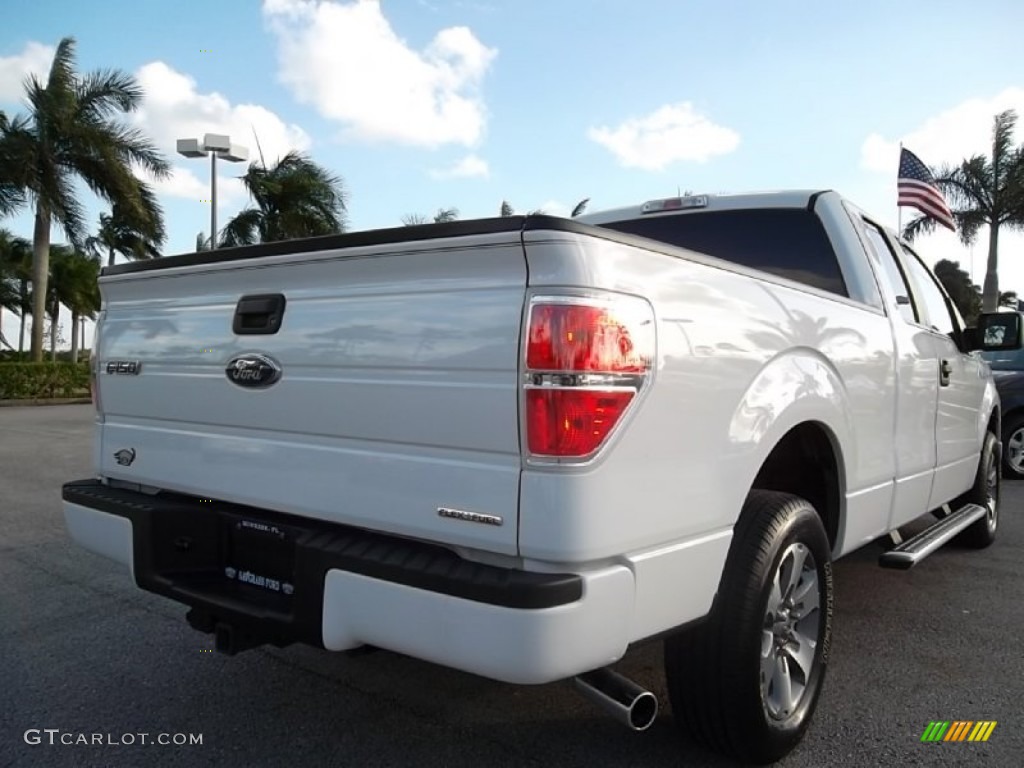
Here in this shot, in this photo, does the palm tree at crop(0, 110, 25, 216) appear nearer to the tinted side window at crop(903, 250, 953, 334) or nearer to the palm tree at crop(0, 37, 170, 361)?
the palm tree at crop(0, 37, 170, 361)

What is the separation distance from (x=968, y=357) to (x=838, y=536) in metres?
2.40

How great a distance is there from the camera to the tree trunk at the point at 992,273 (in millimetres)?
26234

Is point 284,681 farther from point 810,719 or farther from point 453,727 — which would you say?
point 810,719

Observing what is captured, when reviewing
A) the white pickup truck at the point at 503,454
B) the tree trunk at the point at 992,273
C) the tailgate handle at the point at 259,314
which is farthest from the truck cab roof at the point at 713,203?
the tree trunk at the point at 992,273

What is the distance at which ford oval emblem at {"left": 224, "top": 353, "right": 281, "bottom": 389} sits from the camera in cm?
251

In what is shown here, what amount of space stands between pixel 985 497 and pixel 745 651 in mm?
3967

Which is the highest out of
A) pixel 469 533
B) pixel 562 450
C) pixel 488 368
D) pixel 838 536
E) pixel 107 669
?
pixel 488 368

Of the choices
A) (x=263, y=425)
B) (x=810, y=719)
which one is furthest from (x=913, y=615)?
(x=263, y=425)

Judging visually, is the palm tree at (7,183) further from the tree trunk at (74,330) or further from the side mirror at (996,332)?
the tree trunk at (74,330)

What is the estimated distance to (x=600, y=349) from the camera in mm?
1974

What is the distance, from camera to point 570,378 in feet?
6.39

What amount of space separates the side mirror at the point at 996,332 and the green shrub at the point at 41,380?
72.8 feet

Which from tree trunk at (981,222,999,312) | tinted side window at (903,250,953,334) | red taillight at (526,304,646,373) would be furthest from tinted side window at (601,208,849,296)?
tree trunk at (981,222,999,312)

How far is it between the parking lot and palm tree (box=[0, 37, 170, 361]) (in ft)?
67.2
